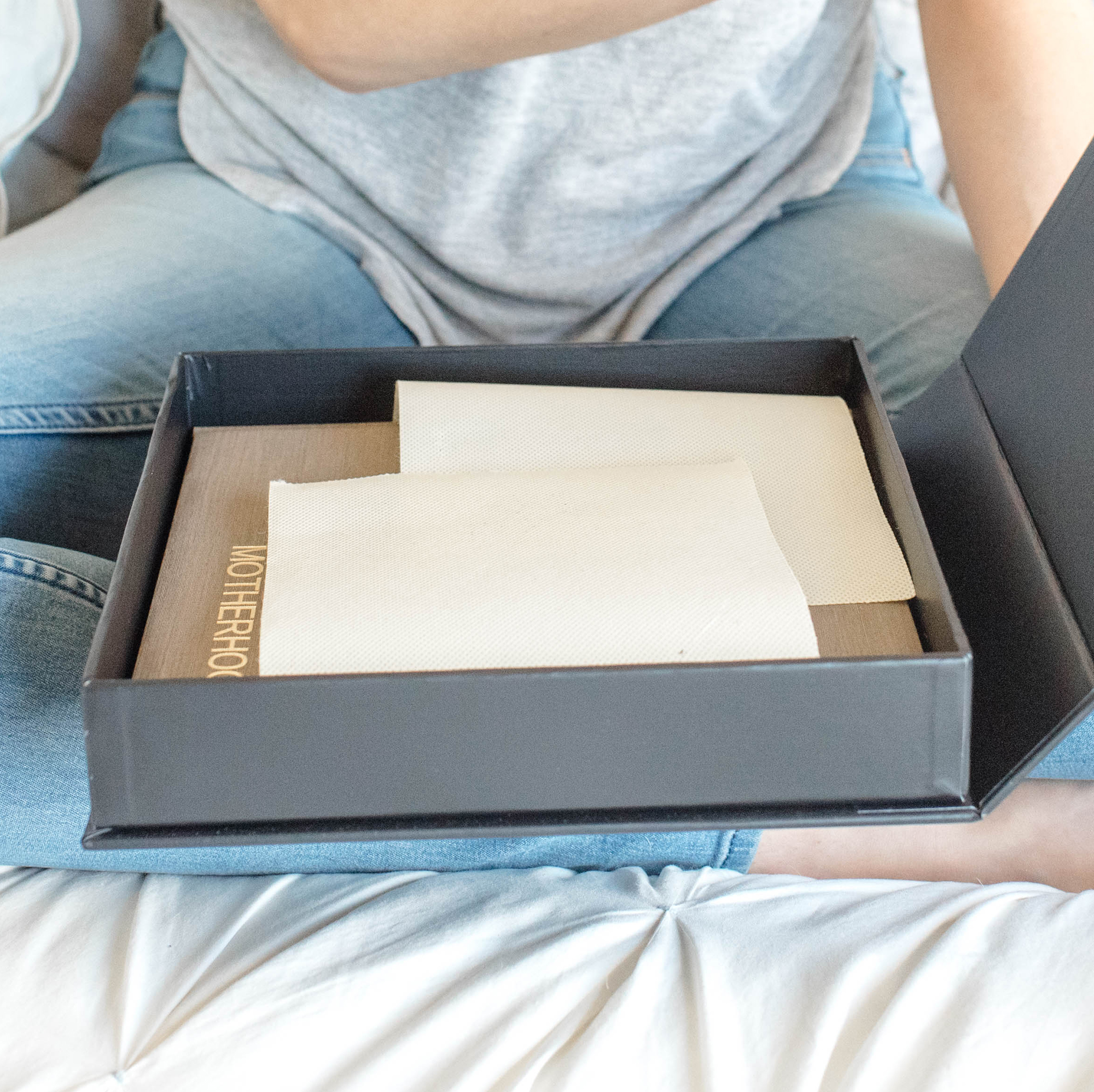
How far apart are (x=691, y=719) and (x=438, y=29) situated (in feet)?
1.26

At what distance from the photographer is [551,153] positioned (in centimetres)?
65

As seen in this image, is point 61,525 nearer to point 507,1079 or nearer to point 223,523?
point 223,523

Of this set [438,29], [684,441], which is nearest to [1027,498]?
[684,441]

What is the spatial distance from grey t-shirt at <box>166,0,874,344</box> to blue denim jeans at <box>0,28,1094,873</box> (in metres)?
0.02

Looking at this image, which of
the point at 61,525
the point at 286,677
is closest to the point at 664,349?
the point at 286,677

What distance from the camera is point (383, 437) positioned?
0.43 metres

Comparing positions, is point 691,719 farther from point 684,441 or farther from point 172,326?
point 172,326

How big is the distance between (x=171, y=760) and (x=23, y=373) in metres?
0.32

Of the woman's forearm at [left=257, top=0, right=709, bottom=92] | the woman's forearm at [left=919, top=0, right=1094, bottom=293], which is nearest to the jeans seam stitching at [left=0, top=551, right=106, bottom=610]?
the woman's forearm at [left=257, top=0, right=709, bottom=92]

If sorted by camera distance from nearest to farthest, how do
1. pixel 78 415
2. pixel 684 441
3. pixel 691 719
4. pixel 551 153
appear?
pixel 691 719 → pixel 684 441 → pixel 78 415 → pixel 551 153

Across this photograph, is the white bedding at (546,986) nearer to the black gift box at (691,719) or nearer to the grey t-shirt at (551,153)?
the black gift box at (691,719)

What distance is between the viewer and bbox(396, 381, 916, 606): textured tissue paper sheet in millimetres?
374

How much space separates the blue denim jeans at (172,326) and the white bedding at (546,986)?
19 mm

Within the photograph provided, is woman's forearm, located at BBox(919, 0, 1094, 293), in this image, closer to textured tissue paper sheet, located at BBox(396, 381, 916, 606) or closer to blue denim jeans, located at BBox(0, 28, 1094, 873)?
blue denim jeans, located at BBox(0, 28, 1094, 873)
